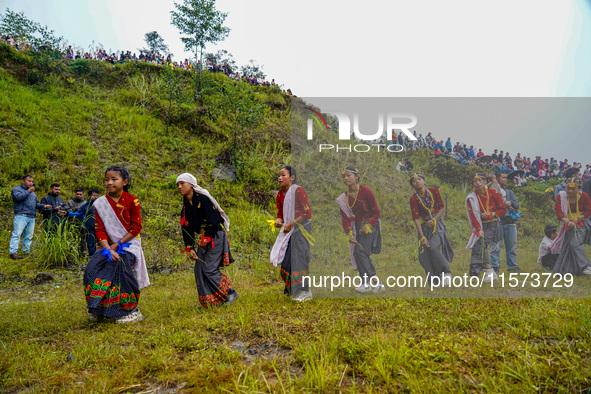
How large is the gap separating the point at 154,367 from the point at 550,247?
16.1 feet

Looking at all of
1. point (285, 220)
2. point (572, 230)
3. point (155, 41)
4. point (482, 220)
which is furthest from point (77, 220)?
point (155, 41)

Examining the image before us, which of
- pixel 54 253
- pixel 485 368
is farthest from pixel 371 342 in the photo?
pixel 54 253

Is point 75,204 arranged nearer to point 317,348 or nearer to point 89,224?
point 89,224

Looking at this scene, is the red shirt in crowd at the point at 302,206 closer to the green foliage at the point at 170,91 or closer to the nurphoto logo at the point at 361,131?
the nurphoto logo at the point at 361,131

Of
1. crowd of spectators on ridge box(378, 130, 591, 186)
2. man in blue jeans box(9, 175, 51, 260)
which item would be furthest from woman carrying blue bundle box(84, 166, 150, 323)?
man in blue jeans box(9, 175, 51, 260)

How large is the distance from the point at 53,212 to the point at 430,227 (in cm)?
756

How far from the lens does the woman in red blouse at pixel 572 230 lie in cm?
425

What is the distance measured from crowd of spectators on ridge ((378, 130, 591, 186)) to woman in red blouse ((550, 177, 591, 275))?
0.84 feet

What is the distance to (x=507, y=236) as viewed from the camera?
4625 mm

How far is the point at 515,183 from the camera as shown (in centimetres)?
461

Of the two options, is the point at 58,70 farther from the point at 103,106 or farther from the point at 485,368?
the point at 485,368

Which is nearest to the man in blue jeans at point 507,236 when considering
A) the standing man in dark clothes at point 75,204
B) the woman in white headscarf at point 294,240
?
the woman in white headscarf at point 294,240

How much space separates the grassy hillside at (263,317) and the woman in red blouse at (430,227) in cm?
12

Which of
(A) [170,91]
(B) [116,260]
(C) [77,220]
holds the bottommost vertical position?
(B) [116,260]
